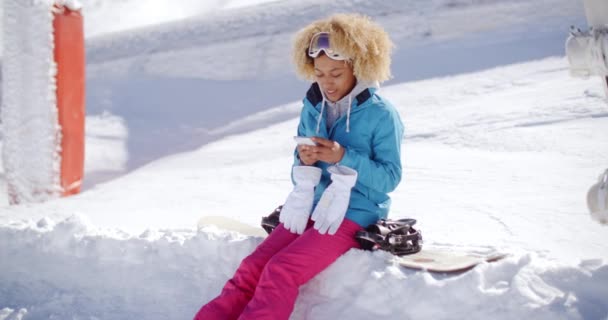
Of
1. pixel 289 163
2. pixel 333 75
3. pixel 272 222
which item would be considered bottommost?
pixel 289 163

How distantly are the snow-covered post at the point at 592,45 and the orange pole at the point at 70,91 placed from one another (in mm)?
4549

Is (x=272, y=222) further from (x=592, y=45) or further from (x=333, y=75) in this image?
(x=592, y=45)

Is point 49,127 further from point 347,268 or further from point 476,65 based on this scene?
point 476,65

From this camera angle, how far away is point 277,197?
183 inches

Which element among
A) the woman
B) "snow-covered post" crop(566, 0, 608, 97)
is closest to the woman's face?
the woman

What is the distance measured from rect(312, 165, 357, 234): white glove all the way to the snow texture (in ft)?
12.6

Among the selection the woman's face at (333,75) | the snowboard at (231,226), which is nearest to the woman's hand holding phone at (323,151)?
the woman's face at (333,75)

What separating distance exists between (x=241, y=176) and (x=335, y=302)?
121 inches

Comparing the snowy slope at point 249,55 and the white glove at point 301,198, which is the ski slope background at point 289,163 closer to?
the snowy slope at point 249,55

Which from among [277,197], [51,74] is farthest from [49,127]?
[277,197]

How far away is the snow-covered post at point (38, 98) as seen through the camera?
5461 mm

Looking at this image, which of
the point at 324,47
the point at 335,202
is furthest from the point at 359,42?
the point at 335,202

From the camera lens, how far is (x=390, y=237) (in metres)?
2.41

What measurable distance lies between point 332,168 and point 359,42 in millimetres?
488
